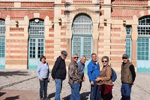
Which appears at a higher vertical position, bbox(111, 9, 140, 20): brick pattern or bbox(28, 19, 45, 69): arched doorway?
bbox(111, 9, 140, 20): brick pattern

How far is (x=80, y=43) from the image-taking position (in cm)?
1661

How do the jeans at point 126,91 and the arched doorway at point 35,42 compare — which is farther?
the arched doorway at point 35,42

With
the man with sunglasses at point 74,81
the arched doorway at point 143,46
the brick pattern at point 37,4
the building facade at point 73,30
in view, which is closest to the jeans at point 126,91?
the man with sunglasses at point 74,81

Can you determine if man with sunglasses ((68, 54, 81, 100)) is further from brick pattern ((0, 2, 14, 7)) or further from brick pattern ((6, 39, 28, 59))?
brick pattern ((0, 2, 14, 7))

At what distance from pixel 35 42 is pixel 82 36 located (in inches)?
162

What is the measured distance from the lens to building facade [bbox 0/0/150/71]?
53.1 feet

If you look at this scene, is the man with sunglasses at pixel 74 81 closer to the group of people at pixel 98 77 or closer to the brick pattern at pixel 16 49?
the group of people at pixel 98 77

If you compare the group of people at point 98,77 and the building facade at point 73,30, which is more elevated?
the building facade at point 73,30

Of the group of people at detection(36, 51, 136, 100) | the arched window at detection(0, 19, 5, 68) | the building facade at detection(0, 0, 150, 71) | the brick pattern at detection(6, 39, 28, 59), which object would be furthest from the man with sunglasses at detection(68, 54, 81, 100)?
the arched window at detection(0, 19, 5, 68)

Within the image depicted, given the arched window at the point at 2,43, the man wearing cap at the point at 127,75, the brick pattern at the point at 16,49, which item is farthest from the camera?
the arched window at the point at 2,43

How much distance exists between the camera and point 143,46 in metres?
17.2

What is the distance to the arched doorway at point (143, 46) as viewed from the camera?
17.1 m

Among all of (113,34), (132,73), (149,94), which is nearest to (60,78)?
(132,73)

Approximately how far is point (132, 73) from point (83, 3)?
11081 mm
